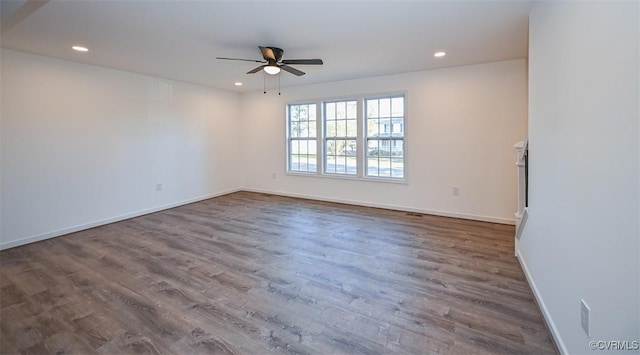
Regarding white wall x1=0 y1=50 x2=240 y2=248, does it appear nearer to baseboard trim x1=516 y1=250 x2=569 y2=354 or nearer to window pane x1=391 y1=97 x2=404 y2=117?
window pane x1=391 y1=97 x2=404 y2=117

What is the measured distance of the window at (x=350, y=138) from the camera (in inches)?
211

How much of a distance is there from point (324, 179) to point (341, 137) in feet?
3.14

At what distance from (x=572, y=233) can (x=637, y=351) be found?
69 centimetres

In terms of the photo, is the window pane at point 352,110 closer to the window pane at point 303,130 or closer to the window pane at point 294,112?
the window pane at point 303,130

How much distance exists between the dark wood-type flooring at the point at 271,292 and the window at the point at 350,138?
168 centimetres

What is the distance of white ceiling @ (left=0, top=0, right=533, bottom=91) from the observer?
2598mm

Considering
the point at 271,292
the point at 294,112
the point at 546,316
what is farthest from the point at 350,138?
the point at 546,316

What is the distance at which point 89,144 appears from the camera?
14.4 feet

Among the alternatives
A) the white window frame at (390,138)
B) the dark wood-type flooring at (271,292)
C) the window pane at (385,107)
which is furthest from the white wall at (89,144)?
the window pane at (385,107)

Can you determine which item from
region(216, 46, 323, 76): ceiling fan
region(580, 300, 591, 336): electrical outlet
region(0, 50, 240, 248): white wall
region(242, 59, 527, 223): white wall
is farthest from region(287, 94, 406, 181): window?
region(580, 300, 591, 336): electrical outlet

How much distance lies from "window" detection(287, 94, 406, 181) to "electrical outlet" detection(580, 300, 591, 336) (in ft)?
12.7

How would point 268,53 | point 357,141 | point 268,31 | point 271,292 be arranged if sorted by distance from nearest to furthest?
point 271,292 < point 268,31 < point 268,53 < point 357,141

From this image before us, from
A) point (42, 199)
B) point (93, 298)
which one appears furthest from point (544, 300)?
point (42, 199)

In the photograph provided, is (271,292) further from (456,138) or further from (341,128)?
(341,128)
